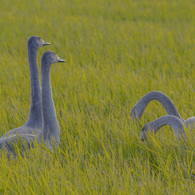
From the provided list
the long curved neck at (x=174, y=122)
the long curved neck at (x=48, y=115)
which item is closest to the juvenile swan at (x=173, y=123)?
the long curved neck at (x=174, y=122)

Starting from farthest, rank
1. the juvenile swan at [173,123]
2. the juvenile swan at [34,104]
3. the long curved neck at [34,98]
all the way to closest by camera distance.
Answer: the long curved neck at [34,98] → the juvenile swan at [34,104] → the juvenile swan at [173,123]

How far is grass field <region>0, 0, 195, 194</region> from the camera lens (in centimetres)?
246

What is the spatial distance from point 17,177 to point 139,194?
2.76 feet

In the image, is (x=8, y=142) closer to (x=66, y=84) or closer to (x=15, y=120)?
(x=15, y=120)

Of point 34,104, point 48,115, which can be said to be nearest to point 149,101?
point 48,115

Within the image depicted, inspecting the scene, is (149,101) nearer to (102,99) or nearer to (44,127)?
(44,127)

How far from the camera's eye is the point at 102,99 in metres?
4.38

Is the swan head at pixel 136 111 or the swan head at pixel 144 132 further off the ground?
the swan head at pixel 136 111

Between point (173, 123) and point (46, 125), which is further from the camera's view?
point (46, 125)

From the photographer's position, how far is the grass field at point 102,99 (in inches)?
97.0

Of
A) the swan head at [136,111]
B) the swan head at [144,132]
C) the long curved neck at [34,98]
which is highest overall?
the long curved neck at [34,98]

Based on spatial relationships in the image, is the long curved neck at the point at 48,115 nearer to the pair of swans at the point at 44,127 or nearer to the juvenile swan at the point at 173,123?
the pair of swans at the point at 44,127

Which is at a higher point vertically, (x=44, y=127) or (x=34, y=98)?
(x=34, y=98)

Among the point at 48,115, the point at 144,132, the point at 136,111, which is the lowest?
the point at 144,132
